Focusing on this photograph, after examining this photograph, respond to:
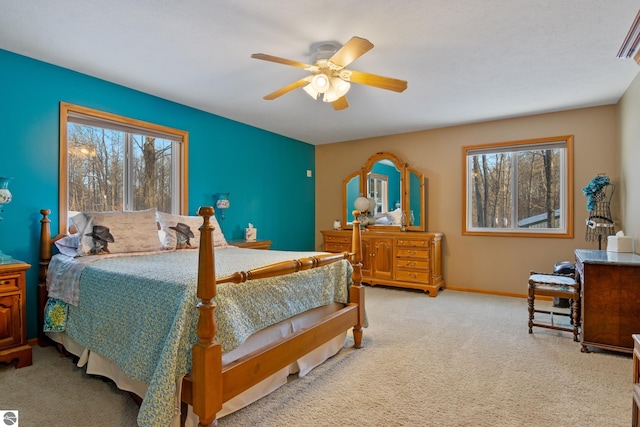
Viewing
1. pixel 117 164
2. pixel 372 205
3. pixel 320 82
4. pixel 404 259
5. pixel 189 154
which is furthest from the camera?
pixel 372 205

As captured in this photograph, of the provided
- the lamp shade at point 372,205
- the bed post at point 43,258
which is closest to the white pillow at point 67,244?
the bed post at point 43,258

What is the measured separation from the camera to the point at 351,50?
7.00 ft

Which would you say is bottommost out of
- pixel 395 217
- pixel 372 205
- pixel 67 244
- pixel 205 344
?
pixel 205 344

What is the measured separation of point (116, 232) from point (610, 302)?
3.97 m

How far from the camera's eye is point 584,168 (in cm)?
402

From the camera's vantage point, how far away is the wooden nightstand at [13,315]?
91.9 inches

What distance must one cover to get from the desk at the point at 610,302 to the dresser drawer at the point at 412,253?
1.93 metres

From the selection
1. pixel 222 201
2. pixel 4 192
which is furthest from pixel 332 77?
pixel 4 192

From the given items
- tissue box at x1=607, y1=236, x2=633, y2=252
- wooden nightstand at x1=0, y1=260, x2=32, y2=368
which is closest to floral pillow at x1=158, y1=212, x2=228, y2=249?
wooden nightstand at x1=0, y1=260, x2=32, y2=368

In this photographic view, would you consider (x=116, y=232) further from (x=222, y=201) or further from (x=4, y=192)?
(x=222, y=201)

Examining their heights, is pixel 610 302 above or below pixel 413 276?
above

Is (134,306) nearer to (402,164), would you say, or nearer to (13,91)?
(13,91)

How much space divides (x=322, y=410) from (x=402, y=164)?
13.0 ft

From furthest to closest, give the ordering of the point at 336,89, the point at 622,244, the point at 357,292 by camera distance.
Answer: the point at 622,244
the point at 357,292
the point at 336,89
